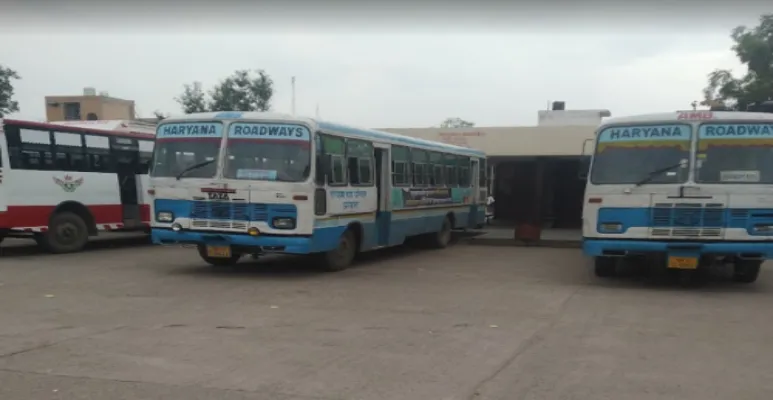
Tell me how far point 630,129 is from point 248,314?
6.70 metres

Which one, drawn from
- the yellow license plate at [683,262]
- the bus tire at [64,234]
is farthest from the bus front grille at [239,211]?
the yellow license plate at [683,262]

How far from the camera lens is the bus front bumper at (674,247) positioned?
1014cm

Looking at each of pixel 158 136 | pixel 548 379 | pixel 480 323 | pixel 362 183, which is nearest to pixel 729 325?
pixel 480 323

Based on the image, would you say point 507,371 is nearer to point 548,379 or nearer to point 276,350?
point 548,379

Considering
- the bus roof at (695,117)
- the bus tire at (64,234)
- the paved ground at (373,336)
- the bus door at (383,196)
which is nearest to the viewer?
the paved ground at (373,336)

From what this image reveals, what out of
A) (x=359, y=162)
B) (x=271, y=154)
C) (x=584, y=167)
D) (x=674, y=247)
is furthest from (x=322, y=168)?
(x=674, y=247)

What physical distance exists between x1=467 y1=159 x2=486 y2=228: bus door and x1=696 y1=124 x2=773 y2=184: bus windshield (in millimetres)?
9424

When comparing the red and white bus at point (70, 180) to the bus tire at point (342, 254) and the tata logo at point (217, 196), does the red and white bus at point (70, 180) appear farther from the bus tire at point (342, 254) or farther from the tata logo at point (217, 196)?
the bus tire at point (342, 254)

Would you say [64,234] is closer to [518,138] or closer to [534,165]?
[518,138]

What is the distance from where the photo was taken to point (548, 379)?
18.4ft

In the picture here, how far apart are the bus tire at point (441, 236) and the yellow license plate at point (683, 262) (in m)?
7.64

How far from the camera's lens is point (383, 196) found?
45.9 feet

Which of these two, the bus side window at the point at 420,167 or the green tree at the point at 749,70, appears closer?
the bus side window at the point at 420,167

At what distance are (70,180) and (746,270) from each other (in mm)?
13691
